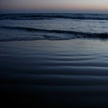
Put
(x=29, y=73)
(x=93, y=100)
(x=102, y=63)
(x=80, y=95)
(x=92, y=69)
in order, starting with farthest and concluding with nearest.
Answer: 1. (x=102, y=63)
2. (x=92, y=69)
3. (x=29, y=73)
4. (x=80, y=95)
5. (x=93, y=100)

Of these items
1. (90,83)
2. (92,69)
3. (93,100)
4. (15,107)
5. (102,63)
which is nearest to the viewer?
(15,107)

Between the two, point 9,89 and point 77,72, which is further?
point 77,72

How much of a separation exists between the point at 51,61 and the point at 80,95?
2.15 meters

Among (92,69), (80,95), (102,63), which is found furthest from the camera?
(102,63)

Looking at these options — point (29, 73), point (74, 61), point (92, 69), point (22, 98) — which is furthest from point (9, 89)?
point (74, 61)

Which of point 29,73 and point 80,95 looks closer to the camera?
point 80,95

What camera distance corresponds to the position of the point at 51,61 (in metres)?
4.67

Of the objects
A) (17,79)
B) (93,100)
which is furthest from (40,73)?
(93,100)

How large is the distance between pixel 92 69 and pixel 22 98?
1.93 meters

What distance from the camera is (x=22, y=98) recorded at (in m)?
2.46

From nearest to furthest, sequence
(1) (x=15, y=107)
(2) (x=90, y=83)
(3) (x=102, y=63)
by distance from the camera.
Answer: (1) (x=15, y=107) → (2) (x=90, y=83) → (3) (x=102, y=63)

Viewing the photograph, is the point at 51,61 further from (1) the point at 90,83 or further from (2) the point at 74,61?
(1) the point at 90,83

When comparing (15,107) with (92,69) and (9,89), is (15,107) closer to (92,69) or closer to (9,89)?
(9,89)

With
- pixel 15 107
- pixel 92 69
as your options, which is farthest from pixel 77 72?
pixel 15 107
